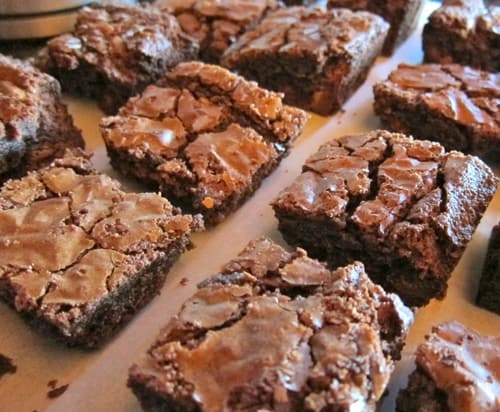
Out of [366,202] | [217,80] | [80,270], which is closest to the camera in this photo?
[80,270]

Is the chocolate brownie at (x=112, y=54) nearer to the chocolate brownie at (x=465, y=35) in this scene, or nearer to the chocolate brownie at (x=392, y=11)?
the chocolate brownie at (x=392, y=11)

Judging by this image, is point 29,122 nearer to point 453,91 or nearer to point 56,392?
point 56,392

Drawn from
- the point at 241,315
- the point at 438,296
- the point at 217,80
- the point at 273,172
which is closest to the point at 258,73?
the point at 217,80

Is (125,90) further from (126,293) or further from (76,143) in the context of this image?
(126,293)

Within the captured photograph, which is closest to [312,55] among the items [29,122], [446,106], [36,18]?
[446,106]

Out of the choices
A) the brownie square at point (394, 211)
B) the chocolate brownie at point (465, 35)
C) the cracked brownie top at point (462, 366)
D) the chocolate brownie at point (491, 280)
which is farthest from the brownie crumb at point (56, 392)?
the chocolate brownie at point (465, 35)

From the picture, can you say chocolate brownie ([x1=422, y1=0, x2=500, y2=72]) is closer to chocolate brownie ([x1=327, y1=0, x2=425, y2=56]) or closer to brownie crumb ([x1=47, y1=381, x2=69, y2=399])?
chocolate brownie ([x1=327, y1=0, x2=425, y2=56])
